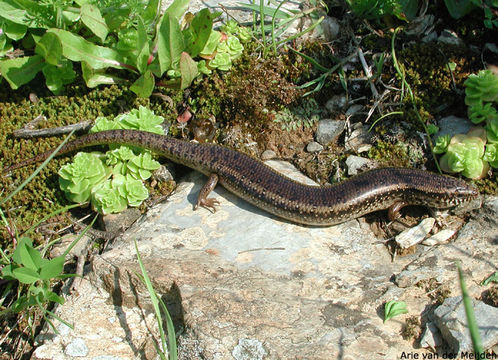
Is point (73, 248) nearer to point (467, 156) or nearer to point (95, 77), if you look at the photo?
point (95, 77)

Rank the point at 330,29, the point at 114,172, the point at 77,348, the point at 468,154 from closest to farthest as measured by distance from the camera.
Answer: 1. the point at 77,348
2. the point at 468,154
3. the point at 114,172
4. the point at 330,29

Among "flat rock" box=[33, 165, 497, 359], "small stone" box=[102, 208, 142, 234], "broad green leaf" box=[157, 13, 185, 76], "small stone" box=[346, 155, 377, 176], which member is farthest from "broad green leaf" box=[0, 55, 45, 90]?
"small stone" box=[346, 155, 377, 176]

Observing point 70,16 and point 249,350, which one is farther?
point 70,16

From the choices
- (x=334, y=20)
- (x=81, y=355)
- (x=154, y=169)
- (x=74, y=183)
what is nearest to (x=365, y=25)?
(x=334, y=20)

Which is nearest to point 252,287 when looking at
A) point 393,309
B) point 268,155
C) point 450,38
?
point 393,309

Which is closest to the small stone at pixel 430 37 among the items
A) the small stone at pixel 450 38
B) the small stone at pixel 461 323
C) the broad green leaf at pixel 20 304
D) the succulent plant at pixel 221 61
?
the small stone at pixel 450 38

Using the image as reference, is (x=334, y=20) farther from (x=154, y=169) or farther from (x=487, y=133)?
(x=154, y=169)

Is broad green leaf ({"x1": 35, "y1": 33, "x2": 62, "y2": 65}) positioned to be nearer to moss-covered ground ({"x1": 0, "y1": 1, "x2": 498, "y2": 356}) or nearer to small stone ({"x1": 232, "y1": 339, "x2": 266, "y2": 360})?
moss-covered ground ({"x1": 0, "y1": 1, "x2": 498, "y2": 356})
